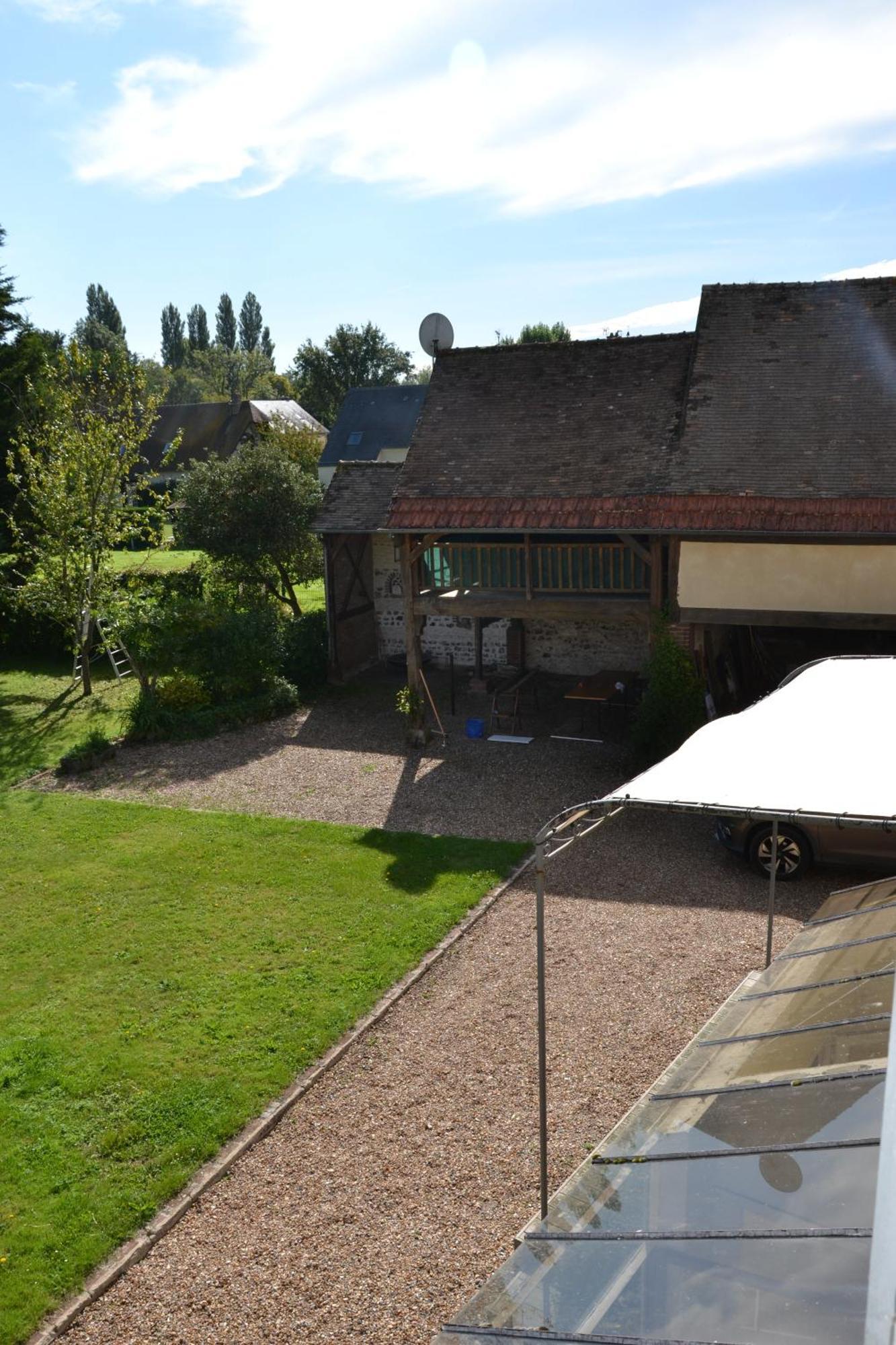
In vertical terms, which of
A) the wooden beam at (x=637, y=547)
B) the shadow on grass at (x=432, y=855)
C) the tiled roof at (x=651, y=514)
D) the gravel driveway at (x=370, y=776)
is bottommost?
the shadow on grass at (x=432, y=855)

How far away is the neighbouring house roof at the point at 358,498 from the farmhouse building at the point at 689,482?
6.05 ft

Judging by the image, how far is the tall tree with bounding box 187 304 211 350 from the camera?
5123 inches

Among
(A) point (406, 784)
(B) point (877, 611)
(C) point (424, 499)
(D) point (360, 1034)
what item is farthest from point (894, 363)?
(D) point (360, 1034)

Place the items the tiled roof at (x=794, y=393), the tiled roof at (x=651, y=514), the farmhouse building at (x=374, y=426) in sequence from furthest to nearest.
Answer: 1. the farmhouse building at (x=374, y=426)
2. the tiled roof at (x=794, y=393)
3. the tiled roof at (x=651, y=514)

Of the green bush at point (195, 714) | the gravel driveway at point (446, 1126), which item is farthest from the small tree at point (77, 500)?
the gravel driveway at point (446, 1126)

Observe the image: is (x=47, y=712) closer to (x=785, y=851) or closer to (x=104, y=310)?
(x=785, y=851)

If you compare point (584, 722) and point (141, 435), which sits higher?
point (141, 435)

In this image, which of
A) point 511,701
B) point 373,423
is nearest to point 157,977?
point 511,701

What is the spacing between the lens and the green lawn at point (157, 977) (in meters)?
6.83

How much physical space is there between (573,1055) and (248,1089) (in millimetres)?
2585

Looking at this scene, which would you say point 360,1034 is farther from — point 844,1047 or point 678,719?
point 678,719

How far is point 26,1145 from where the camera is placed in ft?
23.8

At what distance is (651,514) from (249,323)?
123 m

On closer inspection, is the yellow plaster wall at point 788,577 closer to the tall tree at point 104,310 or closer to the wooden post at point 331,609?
the wooden post at point 331,609
